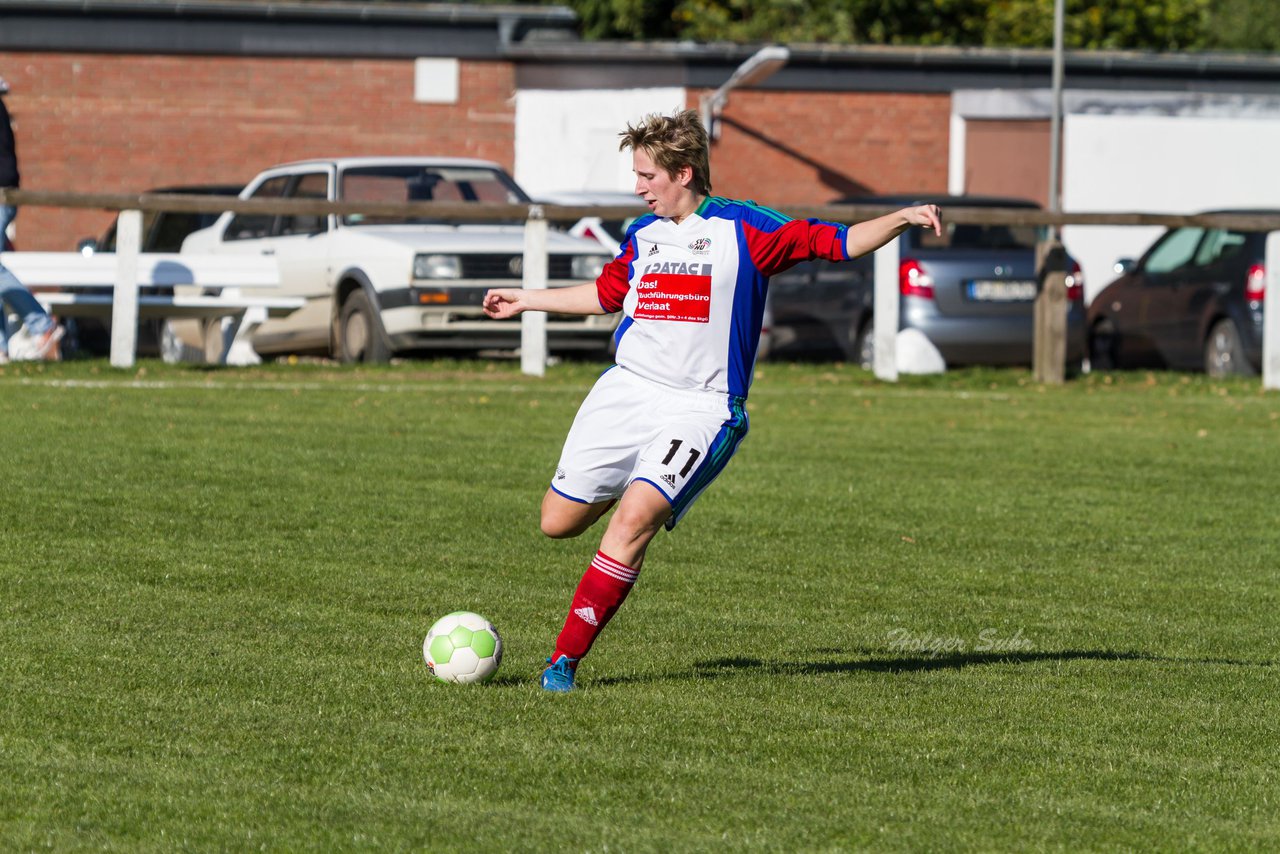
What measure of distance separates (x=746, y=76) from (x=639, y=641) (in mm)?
21355

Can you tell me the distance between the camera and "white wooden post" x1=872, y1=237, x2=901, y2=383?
682 inches

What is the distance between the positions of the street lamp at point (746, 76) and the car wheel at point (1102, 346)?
6775 millimetres

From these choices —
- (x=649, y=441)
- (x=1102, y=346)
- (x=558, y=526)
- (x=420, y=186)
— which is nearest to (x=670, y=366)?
(x=649, y=441)

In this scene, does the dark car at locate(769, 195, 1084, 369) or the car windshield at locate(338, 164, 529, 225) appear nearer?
the car windshield at locate(338, 164, 529, 225)

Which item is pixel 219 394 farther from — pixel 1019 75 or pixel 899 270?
pixel 1019 75

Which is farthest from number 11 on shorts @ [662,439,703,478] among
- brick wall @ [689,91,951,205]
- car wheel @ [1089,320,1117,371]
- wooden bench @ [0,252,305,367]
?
brick wall @ [689,91,951,205]

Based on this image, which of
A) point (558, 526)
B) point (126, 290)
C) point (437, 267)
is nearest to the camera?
point (558, 526)

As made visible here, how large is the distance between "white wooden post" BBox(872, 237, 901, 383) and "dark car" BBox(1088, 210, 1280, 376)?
2.97 metres

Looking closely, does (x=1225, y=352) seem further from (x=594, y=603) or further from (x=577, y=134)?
(x=594, y=603)

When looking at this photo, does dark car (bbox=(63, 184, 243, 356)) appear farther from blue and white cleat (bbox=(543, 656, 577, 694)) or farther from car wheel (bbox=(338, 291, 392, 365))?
blue and white cleat (bbox=(543, 656, 577, 694))

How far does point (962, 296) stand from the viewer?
18484mm

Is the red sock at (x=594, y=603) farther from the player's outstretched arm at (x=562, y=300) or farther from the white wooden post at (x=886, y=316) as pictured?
the white wooden post at (x=886, y=316)

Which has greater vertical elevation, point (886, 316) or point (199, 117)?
point (199, 117)

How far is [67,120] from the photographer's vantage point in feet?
95.5
